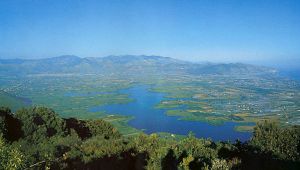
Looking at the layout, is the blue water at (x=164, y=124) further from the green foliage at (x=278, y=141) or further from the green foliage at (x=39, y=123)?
the green foliage at (x=39, y=123)

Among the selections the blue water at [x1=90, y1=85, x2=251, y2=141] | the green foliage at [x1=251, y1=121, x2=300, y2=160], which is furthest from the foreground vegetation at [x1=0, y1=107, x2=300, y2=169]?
the blue water at [x1=90, y1=85, x2=251, y2=141]

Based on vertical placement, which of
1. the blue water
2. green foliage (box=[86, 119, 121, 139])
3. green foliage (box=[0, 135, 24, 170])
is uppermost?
green foliage (box=[0, 135, 24, 170])

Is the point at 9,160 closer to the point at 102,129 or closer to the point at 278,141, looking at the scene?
the point at 278,141

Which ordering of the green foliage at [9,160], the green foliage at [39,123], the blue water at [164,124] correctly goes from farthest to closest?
the blue water at [164,124]
the green foliage at [39,123]
the green foliage at [9,160]

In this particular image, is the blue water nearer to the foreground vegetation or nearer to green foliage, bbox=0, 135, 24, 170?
the foreground vegetation

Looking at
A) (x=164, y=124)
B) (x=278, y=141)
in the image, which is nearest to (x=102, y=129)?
(x=278, y=141)

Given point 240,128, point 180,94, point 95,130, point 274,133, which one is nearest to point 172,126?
point 240,128

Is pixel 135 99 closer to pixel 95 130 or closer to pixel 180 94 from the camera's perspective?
pixel 180 94

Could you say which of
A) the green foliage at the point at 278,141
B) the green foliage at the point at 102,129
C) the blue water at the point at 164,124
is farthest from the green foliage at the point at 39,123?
the blue water at the point at 164,124
